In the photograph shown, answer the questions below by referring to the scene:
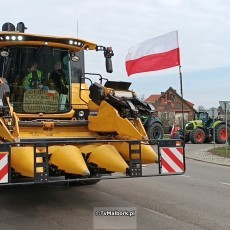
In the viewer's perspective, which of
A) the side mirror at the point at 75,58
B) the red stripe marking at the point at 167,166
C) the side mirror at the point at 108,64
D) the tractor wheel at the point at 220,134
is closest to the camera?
the red stripe marking at the point at 167,166

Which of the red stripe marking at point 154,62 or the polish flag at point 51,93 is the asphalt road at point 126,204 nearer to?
the polish flag at point 51,93

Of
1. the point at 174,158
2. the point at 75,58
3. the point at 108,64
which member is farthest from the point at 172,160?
the point at 75,58

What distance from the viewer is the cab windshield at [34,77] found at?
8.16m

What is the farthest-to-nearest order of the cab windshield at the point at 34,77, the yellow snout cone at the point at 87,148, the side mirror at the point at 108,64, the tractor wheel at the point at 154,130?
the tractor wheel at the point at 154,130
the side mirror at the point at 108,64
the cab windshield at the point at 34,77
the yellow snout cone at the point at 87,148

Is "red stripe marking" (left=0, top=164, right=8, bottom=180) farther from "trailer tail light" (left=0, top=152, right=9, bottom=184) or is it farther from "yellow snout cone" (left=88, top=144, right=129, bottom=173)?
"yellow snout cone" (left=88, top=144, right=129, bottom=173)

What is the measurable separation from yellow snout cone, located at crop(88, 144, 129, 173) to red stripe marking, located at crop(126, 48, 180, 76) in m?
8.56

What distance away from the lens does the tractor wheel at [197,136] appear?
94.8 ft

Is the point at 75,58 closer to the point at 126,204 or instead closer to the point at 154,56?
the point at 126,204

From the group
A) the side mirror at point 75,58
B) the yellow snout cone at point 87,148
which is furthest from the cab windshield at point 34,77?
the yellow snout cone at point 87,148

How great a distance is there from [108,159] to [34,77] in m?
2.58

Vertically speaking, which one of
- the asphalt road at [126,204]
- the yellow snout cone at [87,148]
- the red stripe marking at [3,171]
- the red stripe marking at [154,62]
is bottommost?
the asphalt road at [126,204]

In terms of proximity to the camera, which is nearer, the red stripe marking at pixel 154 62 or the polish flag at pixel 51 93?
the polish flag at pixel 51 93

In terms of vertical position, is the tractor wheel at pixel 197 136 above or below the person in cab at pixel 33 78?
below

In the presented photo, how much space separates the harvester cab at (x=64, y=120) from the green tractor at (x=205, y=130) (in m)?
20.5
